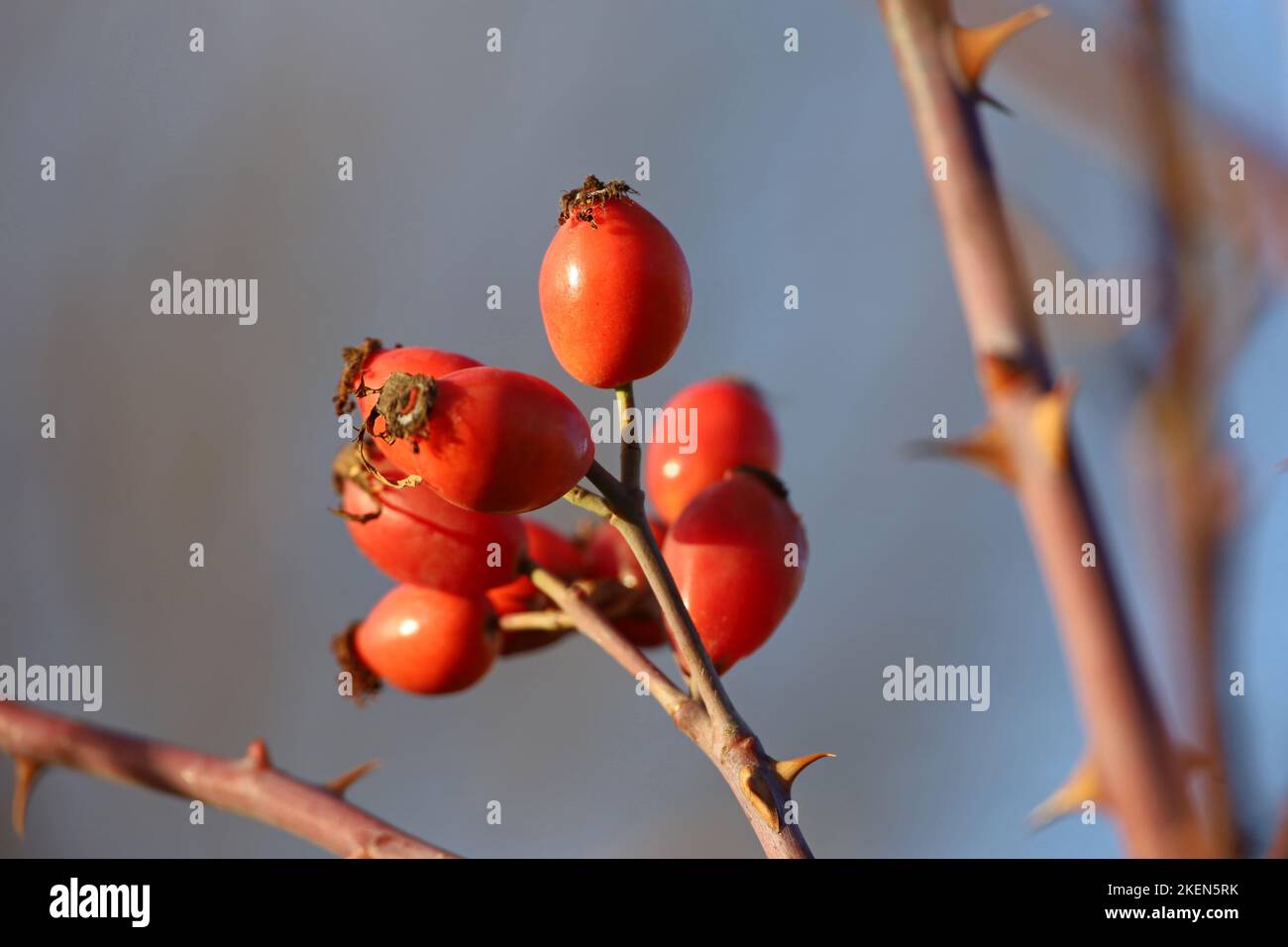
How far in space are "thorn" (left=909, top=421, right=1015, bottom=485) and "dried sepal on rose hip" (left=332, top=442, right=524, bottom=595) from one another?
0.55m

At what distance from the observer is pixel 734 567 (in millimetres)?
1182

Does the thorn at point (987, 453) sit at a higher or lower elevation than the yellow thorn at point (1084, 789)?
higher

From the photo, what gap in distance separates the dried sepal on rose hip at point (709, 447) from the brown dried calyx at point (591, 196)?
1.40 feet

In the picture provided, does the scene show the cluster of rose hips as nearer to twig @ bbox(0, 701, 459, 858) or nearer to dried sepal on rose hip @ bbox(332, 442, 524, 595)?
dried sepal on rose hip @ bbox(332, 442, 524, 595)

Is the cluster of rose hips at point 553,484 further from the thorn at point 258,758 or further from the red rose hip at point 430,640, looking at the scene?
the thorn at point 258,758

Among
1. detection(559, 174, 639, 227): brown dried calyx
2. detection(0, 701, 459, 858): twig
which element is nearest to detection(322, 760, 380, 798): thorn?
detection(0, 701, 459, 858): twig

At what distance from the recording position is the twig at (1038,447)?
2.17ft

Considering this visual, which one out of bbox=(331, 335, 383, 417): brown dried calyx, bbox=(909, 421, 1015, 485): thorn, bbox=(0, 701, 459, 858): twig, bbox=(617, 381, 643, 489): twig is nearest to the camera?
bbox=(909, 421, 1015, 485): thorn

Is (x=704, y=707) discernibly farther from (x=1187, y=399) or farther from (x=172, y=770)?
(x=172, y=770)

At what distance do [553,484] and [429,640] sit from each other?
487mm

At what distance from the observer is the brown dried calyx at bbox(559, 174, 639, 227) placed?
42.1 inches

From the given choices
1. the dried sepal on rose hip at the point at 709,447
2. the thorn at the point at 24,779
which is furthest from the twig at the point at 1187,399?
the thorn at the point at 24,779

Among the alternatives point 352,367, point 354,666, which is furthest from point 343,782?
point 352,367
